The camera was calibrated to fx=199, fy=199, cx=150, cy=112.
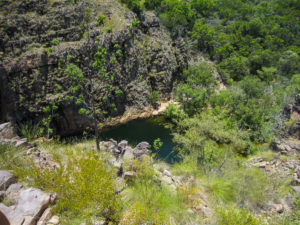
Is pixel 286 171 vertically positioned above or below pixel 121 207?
below

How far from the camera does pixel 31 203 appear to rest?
390 cm

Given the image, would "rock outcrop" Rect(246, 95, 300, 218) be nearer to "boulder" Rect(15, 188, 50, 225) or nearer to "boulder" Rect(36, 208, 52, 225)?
"boulder" Rect(36, 208, 52, 225)

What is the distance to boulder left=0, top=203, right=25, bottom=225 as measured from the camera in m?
3.49

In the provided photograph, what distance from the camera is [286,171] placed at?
39.0 feet

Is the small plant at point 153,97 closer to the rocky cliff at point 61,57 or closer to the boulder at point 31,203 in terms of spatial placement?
the rocky cliff at point 61,57

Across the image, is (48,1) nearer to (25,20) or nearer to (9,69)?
(25,20)

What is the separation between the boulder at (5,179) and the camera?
429cm

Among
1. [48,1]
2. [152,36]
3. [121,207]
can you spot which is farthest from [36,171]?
[152,36]

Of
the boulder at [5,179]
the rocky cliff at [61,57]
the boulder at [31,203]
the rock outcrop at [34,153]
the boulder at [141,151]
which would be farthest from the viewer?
the rocky cliff at [61,57]

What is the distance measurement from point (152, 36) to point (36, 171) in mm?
32804

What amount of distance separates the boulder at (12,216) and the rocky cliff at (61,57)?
1776 centimetres

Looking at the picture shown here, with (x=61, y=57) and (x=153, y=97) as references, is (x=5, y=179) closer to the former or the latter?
(x=61, y=57)

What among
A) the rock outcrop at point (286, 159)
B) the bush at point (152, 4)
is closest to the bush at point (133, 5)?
the bush at point (152, 4)

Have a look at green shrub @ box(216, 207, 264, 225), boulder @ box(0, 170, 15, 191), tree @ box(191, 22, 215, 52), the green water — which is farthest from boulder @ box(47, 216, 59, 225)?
tree @ box(191, 22, 215, 52)
